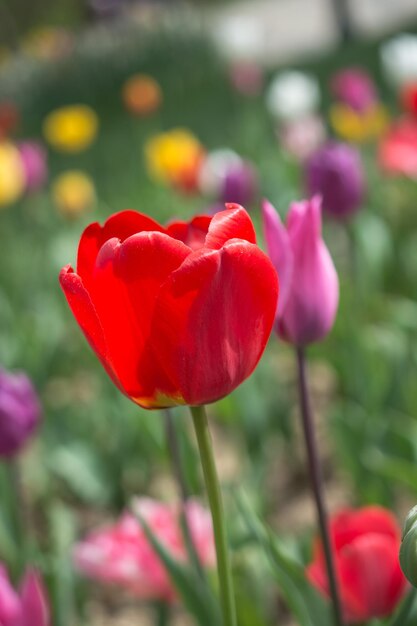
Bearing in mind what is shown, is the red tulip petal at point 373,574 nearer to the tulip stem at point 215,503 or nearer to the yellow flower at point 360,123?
the tulip stem at point 215,503

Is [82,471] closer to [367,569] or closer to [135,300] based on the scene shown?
[367,569]

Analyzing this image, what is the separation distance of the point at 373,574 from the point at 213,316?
33 centimetres

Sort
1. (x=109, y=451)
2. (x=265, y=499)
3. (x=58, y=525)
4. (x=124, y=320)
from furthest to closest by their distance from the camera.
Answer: (x=109, y=451)
(x=265, y=499)
(x=58, y=525)
(x=124, y=320)

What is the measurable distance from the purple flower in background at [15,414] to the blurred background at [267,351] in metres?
0.11

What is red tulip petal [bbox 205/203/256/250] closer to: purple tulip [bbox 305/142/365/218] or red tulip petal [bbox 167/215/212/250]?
red tulip petal [bbox 167/215/212/250]

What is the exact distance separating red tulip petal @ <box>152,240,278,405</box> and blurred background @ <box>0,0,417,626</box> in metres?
0.38

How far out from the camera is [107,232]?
60 centimetres

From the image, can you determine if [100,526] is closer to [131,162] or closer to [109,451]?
[109,451]

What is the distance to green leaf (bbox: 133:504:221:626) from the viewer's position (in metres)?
0.76

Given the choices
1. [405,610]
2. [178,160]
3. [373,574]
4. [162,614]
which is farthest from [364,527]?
[178,160]

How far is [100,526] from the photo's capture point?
1.52 m

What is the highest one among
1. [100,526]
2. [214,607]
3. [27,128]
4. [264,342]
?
[264,342]

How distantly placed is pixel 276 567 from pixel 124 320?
0.88 feet

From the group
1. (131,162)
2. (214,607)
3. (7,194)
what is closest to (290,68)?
(131,162)
